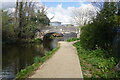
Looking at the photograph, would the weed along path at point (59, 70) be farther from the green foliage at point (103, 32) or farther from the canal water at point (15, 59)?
the green foliage at point (103, 32)

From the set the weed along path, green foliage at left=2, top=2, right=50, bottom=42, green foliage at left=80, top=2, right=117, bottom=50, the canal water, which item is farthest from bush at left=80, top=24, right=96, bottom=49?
green foliage at left=2, top=2, right=50, bottom=42

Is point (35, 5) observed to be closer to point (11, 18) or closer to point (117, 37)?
point (11, 18)

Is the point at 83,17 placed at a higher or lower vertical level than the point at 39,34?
higher

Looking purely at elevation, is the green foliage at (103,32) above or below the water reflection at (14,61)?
above

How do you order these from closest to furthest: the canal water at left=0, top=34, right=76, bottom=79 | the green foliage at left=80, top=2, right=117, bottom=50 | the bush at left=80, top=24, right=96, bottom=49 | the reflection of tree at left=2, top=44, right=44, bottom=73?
the canal water at left=0, top=34, right=76, bottom=79, the green foliage at left=80, top=2, right=117, bottom=50, the reflection of tree at left=2, top=44, right=44, bottom=73, the bush at left=80, top=24, right=96, bottom=49

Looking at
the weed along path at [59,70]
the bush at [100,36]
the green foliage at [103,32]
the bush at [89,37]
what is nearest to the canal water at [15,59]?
the weed along path at [59,70]

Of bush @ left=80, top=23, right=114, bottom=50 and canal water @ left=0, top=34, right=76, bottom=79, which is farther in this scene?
bush @ left=80, top=23, right=114, bottom=50

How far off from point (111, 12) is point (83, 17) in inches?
1421

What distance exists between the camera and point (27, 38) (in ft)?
119

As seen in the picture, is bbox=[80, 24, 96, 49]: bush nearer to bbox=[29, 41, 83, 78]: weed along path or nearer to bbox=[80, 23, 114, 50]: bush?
bbox=[80, 23, 114, 50]: bush

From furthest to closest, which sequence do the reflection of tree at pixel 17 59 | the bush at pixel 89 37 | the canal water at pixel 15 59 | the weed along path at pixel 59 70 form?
the bush at pixel 89 37
the reflection of tree at pixel 17 59
the canal water at pixel 15 59
the weed along path at pixel 59 70

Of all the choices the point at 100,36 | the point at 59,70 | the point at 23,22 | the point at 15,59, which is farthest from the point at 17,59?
the point at 23,22

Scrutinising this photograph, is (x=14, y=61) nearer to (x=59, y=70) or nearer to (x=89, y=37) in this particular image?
(x=89, y=37)

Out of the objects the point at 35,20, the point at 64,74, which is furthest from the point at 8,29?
the point at 64,74
